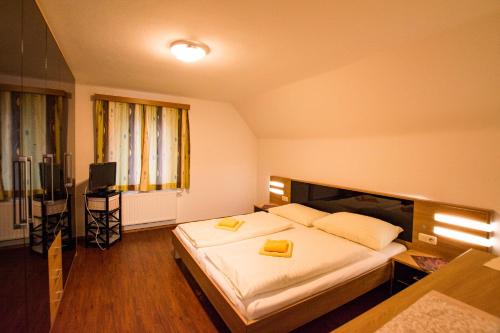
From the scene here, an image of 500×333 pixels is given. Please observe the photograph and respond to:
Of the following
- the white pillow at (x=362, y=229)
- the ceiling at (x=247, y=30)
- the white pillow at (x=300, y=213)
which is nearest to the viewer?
the ceiling at (x=247, y=30)

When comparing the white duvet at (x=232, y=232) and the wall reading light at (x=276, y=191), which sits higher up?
the wall reading light at (x=276, y=191)

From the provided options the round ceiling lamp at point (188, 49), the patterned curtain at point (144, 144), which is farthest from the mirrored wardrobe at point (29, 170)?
the patterned curtain at point (144, 144)

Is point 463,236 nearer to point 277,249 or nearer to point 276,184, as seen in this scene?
point 277,249

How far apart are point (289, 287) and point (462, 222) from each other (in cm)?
166

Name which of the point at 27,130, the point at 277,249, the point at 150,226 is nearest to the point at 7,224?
the point at 27,130

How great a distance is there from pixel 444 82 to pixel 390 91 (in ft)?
1.48

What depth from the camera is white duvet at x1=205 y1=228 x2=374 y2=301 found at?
179 cm

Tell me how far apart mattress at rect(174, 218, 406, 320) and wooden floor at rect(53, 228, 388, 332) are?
39 cm

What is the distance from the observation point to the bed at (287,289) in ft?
5.49

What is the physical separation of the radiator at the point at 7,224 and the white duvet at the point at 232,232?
152 centimetres

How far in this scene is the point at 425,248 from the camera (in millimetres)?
2453

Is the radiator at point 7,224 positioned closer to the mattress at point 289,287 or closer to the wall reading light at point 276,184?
the mattress at point 289,287

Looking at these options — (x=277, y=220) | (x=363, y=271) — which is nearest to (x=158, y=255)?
(x=277, y=220)

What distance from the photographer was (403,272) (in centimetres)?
236
